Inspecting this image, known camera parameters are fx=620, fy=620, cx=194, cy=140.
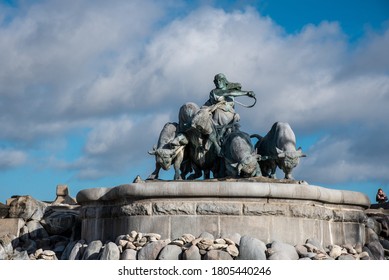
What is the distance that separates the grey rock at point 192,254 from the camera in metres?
7.92

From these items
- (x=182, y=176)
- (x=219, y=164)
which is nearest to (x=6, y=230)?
(x=182, y=176)

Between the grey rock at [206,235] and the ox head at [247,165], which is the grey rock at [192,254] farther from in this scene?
the ox head at [247,165]

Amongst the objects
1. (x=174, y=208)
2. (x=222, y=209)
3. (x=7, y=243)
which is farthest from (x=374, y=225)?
(x=7, y=243)

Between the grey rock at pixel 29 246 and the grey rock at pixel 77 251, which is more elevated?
the grey rock at pixel 29 246

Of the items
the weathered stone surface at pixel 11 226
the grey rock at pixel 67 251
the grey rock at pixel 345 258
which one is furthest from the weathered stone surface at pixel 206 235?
the weathered stone surface at pixel 11 226

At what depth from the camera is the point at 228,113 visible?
11.8m

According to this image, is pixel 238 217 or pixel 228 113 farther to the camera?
pixel 228 113

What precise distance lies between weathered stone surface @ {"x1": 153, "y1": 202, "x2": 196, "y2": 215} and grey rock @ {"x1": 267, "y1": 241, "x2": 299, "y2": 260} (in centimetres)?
129

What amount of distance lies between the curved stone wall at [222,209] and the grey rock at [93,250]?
45 cm

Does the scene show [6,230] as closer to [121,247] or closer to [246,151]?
[121,247]

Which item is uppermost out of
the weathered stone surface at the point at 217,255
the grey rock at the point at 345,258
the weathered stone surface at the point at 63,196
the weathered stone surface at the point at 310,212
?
the weathered stone surface at the point at 63,196
